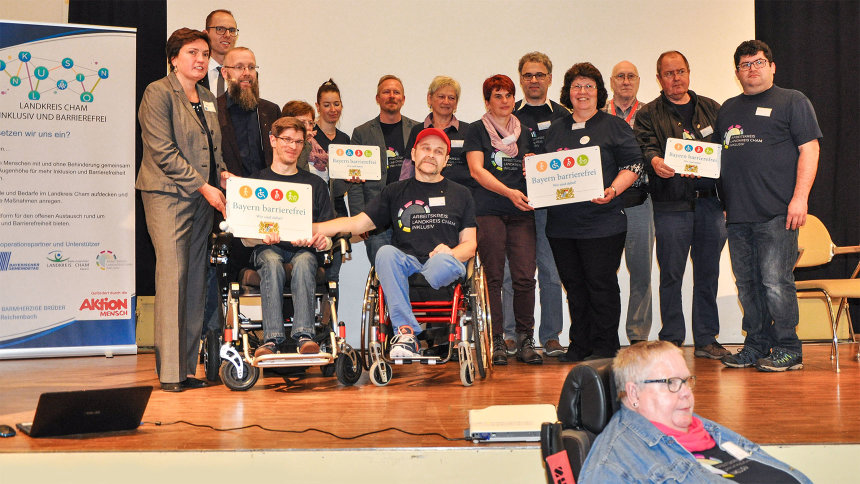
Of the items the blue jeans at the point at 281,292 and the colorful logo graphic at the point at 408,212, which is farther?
the colorful logo graphic at the point at 408,212

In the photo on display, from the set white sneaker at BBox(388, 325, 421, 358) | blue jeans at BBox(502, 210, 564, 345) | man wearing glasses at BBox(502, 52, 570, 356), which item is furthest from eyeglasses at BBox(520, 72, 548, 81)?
white sneaker at BBox(388, 325, 421, 358)

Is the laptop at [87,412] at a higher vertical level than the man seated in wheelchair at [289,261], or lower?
lower

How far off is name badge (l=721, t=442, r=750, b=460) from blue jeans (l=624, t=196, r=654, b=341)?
287 cm

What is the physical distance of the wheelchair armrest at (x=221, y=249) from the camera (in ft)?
12.6

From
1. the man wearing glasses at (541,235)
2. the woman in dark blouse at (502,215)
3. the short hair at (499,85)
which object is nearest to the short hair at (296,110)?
the woman in dark blouse at (502,215)

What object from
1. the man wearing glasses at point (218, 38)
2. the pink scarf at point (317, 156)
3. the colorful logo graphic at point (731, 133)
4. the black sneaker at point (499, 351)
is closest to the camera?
the colorful logo graphic at point (731, 133)

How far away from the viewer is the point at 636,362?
2094 mm

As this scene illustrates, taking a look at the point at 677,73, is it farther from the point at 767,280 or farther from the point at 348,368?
the point at 348,368

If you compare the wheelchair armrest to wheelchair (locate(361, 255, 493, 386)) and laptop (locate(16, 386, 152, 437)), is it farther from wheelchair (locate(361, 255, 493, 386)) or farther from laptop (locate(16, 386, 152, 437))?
laptop (locate(16, 386, 152, 437))

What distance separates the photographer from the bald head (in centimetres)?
528

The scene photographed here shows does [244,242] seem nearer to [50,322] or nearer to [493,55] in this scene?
[50,322]

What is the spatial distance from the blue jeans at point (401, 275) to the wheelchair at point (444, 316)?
0.26 feet

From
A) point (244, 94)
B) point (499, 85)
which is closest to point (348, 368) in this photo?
point (244, 94)

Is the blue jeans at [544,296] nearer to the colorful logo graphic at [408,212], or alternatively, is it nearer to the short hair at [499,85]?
the short hair at [499,85]
